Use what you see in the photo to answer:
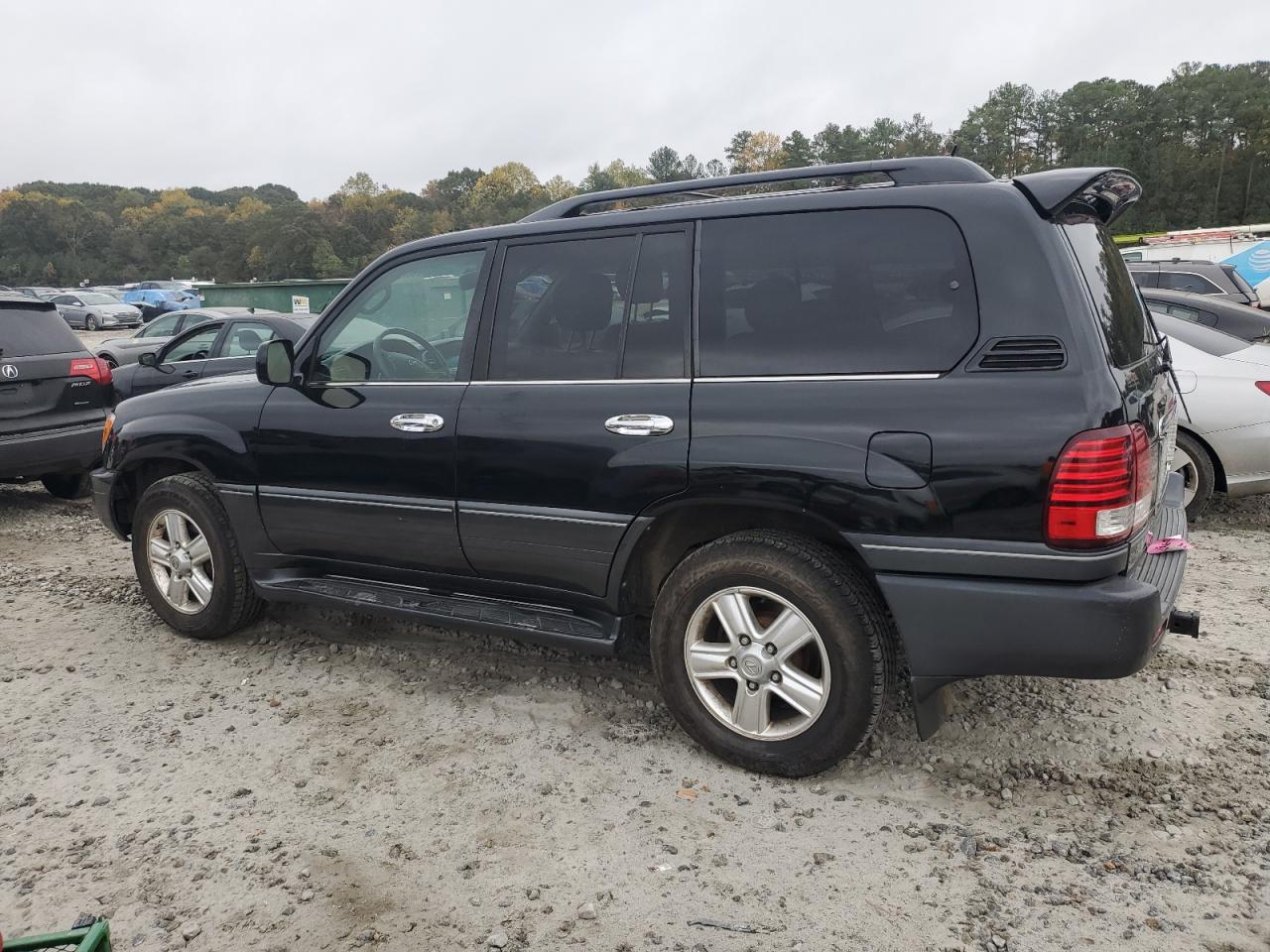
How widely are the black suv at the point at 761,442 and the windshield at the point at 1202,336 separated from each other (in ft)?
10.5

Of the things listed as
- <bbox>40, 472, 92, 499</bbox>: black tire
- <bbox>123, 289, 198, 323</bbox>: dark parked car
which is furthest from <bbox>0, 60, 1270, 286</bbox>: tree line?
<bbox>40, 472, 92, 499</bbox>: black tire

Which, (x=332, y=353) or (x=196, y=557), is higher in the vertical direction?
(x=332, y=353)

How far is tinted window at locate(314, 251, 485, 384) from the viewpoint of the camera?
3.71m

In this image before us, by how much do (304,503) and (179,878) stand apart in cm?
169

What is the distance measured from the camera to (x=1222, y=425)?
18.6ft

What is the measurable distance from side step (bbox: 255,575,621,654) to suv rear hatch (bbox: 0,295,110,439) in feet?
12.8

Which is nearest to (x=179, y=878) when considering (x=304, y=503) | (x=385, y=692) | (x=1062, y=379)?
(x=385, y=692)

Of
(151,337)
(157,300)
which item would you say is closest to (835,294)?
(151,337)

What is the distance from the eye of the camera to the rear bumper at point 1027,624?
8.46 ft

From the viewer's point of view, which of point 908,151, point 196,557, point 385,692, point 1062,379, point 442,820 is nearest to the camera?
point 1062,379

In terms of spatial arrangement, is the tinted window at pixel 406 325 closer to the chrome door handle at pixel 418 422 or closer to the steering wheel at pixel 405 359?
the steering wheel at pixel 405 359

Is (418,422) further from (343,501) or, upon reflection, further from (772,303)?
(772,303)

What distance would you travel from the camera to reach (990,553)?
2.63 m

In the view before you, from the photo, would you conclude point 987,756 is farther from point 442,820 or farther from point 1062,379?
point 442,820
